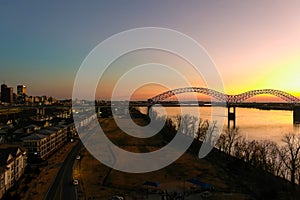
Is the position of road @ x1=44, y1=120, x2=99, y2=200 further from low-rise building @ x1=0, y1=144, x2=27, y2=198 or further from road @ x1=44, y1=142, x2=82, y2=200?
→ low-rise building @ x1=0, y1=144, x2=27, y2=198

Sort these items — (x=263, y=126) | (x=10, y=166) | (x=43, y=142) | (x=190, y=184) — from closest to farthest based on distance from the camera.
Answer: (x=10, y=166) → (x=190, y=184) → (x=43, y=142) → (x=263, y=126)

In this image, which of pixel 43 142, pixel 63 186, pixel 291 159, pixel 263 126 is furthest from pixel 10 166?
pixel 263 126

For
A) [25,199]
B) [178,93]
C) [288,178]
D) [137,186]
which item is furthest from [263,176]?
[178,93]

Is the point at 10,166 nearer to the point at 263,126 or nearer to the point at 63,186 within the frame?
the point at 63,186

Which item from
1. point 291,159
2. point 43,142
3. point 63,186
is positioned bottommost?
point 63,186

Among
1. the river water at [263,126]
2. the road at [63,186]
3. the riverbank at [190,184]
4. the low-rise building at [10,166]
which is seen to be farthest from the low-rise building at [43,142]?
the river water at [263,126]

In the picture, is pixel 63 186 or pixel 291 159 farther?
pixel 291 159
